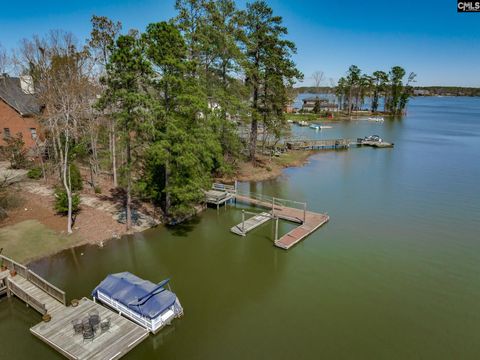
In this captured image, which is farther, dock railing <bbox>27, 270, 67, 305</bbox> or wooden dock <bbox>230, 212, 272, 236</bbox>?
wooden dock <bbox>230, 212, 272, 236</bbox>

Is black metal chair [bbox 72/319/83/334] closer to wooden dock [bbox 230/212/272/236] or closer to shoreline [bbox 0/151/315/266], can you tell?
shoreline [bbox 0/151/315/266]

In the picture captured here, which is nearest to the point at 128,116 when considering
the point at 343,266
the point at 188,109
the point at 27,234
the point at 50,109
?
the point at 188,109

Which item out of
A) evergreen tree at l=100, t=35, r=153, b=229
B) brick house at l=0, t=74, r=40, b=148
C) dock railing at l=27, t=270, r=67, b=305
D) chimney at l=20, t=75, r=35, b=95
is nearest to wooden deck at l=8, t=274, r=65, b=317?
dock railing at l=27, t=270, r=67, b=305

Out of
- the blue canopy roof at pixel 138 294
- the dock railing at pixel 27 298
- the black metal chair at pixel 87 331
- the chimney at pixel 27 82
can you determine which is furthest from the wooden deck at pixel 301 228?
the chimney at pixel 27 82

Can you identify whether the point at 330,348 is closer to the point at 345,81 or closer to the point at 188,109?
the point at 188,109

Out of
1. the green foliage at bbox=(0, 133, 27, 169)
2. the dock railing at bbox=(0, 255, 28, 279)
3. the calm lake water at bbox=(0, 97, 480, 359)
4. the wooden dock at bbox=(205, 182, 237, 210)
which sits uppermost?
the green foliage at bbox=(0, 133, 27, 169)

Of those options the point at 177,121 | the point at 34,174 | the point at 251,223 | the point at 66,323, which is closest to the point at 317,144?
the point at 251,223

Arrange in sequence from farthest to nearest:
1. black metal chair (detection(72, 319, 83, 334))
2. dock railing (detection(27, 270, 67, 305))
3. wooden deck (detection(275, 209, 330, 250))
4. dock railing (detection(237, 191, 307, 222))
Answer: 1. dock railing (detection(237, 191, 307, 222))
2. wooden deck (detection(275, 209, 330, 250))
3. dock railing (detection(27, 270, 67, 305))
4. black metal chair (detection(72, 319, 83, 334))

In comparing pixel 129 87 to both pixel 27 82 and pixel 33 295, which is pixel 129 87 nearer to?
pixel 33 295
